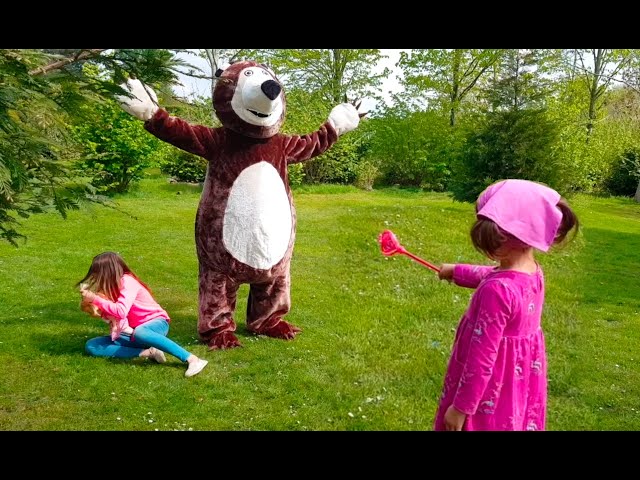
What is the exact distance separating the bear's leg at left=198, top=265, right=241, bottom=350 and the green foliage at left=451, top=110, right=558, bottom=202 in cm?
509

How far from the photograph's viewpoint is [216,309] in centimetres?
397

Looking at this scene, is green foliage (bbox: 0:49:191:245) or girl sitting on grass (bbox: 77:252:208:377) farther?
girl sitting on grass (bbox: 77:252:208:377)

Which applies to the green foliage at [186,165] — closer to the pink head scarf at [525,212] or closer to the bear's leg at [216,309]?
the bear's leg at [216,309]

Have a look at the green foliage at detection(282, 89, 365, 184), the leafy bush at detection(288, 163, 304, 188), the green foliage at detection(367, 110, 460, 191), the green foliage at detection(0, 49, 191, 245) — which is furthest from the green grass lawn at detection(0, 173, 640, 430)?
the green foliage at detection(367, 110, 460, 191)

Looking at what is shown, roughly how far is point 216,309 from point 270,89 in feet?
4.45

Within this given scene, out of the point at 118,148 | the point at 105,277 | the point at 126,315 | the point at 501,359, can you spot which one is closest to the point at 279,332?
the point at 126,315

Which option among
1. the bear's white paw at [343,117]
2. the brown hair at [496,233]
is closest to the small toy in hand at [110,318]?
the bear's white paw at [343,117]

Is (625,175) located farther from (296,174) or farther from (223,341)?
(223,341)

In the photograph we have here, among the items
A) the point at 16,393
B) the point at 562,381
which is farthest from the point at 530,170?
the point at 16,393

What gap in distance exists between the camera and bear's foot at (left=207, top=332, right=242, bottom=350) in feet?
13.0

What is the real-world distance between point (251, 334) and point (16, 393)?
4.67 feet

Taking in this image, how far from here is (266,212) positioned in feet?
12.5

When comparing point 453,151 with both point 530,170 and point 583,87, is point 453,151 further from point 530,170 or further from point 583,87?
point 583,87

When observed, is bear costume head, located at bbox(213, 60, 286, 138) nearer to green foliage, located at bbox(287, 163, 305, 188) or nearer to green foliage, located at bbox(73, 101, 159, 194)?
green foliage, located at bbox(73, 101, 159, 194)
